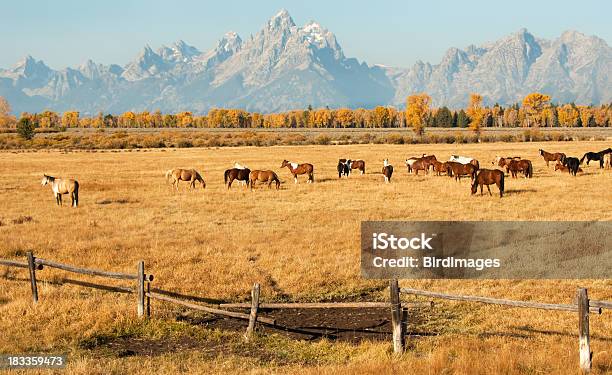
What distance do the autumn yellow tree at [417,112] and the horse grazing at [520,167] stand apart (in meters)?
65.7

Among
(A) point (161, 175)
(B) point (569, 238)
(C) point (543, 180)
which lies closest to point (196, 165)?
(A) point (161, 175)

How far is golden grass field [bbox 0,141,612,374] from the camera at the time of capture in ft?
33.4

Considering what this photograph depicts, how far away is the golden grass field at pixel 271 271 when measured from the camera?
33.4 feet

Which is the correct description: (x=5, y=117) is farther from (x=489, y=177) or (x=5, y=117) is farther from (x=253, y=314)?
(x=253, y=314)

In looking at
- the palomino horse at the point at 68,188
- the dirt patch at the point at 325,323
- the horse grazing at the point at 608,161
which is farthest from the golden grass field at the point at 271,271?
the horse grazing at the point at 608,161

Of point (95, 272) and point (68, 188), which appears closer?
point (95, 272)

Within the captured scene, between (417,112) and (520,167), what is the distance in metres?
77.5

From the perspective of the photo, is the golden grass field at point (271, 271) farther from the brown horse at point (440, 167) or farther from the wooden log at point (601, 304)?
the brown horse at point (440, 167)

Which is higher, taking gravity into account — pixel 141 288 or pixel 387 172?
pixel 387 172

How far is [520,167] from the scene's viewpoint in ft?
123

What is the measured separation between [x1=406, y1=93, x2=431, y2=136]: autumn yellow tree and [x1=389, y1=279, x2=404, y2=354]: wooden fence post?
95008 mm

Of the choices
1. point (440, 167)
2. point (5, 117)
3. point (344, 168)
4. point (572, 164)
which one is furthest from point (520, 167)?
point (5, 117)

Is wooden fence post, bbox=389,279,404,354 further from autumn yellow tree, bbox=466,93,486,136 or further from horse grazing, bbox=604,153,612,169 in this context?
autumn yellow tree, bbox=466,93,486,136

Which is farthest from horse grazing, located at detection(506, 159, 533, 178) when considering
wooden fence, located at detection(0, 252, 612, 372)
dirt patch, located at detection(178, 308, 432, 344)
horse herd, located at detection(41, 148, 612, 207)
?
wooden fence, located at detection(0, 252, 612, 372)
